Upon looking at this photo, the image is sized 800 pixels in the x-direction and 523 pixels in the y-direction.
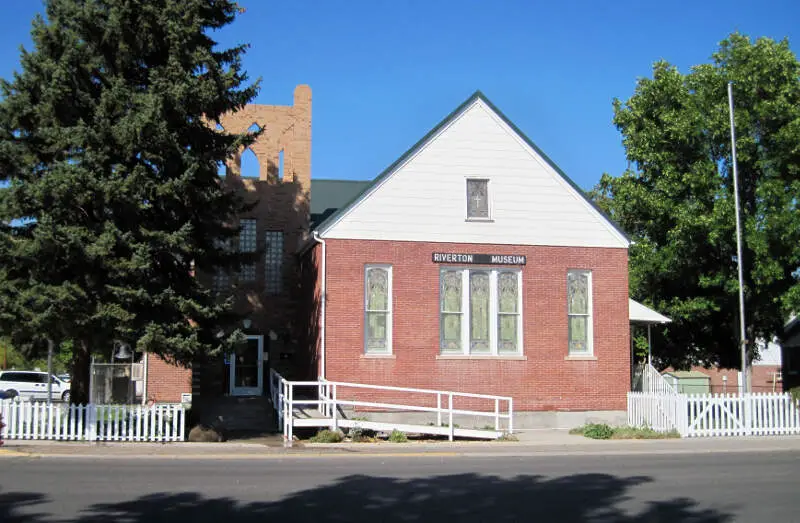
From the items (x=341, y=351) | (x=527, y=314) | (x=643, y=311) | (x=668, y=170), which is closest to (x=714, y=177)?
(x=668, y=170)

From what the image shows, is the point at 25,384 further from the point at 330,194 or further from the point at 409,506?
the point at 409,506

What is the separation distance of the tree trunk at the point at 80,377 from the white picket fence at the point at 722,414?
15.4 metres

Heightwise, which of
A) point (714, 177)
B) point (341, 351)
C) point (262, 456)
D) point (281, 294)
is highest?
point (714, 177)

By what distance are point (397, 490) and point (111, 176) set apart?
10.7 m

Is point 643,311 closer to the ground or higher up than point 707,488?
higher up

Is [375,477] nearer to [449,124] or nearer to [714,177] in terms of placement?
[449,124]

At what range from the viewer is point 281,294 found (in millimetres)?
27922

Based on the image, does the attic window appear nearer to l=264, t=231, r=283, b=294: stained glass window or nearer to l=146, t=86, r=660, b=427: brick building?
l=146, t=86, r=660, b=427: brick building

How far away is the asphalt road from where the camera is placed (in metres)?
9.84

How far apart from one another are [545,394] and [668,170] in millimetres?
11357

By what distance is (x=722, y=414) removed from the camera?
72.6 feet

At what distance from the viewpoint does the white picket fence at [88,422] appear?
1877cm

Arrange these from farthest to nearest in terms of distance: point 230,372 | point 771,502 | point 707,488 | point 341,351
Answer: point 230,372, point 341,351, point 707,488, point 771,502

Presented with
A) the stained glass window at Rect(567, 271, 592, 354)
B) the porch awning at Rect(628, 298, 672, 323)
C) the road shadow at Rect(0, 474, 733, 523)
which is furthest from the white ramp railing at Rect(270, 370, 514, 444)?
the road shadow at Rect(0, 474, 733, 523)
